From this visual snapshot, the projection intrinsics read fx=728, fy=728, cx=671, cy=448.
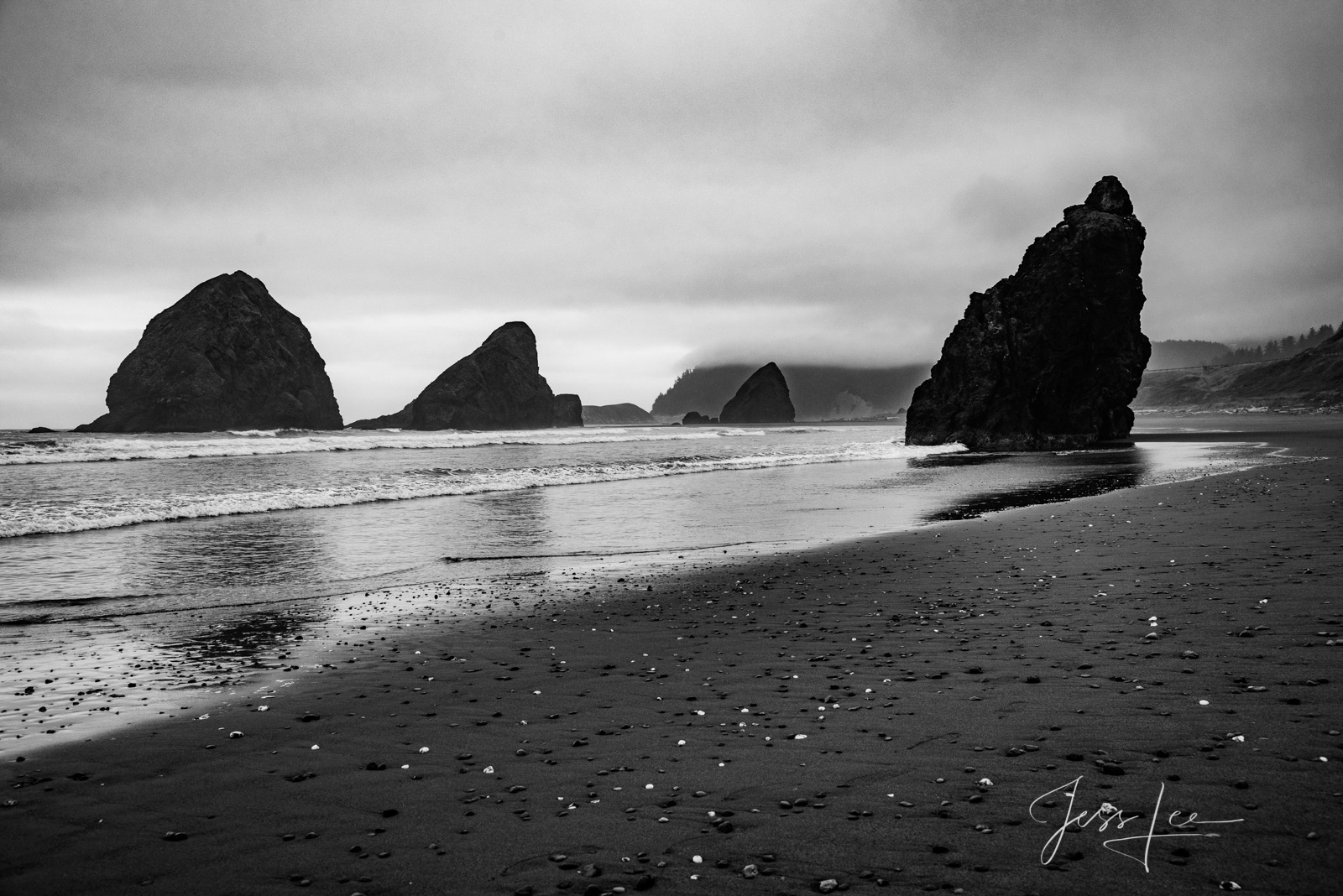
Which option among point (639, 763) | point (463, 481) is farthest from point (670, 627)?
point (463, 481)

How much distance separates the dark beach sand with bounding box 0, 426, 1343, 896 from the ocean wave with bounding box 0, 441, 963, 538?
2018 centimetres

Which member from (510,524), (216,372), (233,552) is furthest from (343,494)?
(216,372)

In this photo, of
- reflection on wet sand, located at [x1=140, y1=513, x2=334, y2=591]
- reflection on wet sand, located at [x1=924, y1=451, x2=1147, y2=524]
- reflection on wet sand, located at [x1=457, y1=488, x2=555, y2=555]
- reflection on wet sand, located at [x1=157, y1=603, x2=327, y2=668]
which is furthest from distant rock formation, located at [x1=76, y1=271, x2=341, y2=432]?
reflection on wet sand, located at [x1=157, y1=603, x2=327, y2=668]

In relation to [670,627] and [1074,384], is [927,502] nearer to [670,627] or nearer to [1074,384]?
[670,627]

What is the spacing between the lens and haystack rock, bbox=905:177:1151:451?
7062 cm

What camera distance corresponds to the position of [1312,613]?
29.8ft

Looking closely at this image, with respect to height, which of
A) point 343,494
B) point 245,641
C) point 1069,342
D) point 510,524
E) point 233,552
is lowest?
point 245,641

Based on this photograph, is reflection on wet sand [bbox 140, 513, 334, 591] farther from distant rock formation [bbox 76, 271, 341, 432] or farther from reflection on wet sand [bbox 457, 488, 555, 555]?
distant rock formation [bbox 76, 271, 341, 432]

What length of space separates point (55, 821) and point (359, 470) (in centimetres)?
4273

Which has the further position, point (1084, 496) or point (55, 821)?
point (1084, 496)

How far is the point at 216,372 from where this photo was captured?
157000 mm
